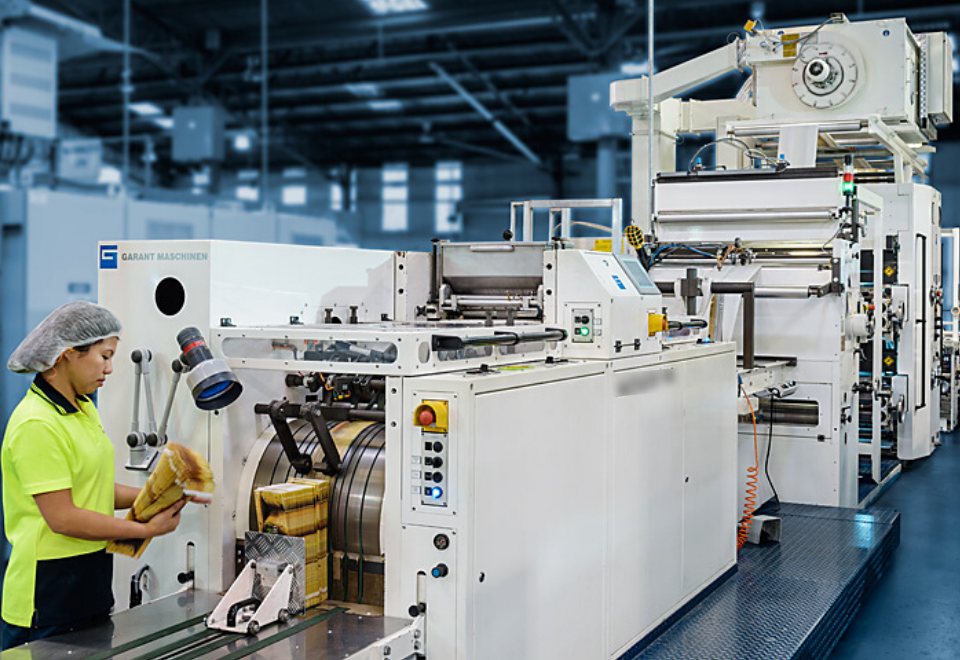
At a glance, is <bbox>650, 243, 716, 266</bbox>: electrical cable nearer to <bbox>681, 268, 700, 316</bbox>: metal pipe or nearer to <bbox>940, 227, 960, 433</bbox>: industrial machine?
<bbox>681, 268, 700, 316</bbox>: metal pipe

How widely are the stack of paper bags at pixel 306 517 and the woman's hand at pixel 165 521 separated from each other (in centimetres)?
21

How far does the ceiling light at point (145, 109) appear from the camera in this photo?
344 inches

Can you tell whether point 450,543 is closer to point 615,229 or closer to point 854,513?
point 615,229

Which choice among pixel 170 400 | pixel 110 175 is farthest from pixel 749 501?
pixel 110 175

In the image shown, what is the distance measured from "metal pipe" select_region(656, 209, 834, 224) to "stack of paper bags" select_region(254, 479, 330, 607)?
9.35 feet

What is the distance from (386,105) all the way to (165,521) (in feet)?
30.4

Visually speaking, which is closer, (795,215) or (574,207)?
(795,215)

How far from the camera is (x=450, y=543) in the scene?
2211 mm

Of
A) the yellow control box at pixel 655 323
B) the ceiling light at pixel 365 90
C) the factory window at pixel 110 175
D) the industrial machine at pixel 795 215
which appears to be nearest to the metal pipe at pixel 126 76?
the factory window at pixel 110 175

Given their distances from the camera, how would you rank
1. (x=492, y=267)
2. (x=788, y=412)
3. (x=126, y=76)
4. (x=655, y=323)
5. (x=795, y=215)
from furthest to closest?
(x=126, y=76) < (x=788, y=412) < (x=795, y=215) < (x=492, y=267) < (x=655, y=323)

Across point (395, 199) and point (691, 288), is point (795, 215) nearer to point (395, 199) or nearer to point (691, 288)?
point (691, 288)

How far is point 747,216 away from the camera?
472 centimetres

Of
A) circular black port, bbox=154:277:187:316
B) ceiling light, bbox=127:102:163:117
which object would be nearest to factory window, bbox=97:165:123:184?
ceiling light, bbox=127:102:163:117

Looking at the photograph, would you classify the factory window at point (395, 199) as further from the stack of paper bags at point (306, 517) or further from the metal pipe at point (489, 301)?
the stack of paper bags at point (306, 517)
